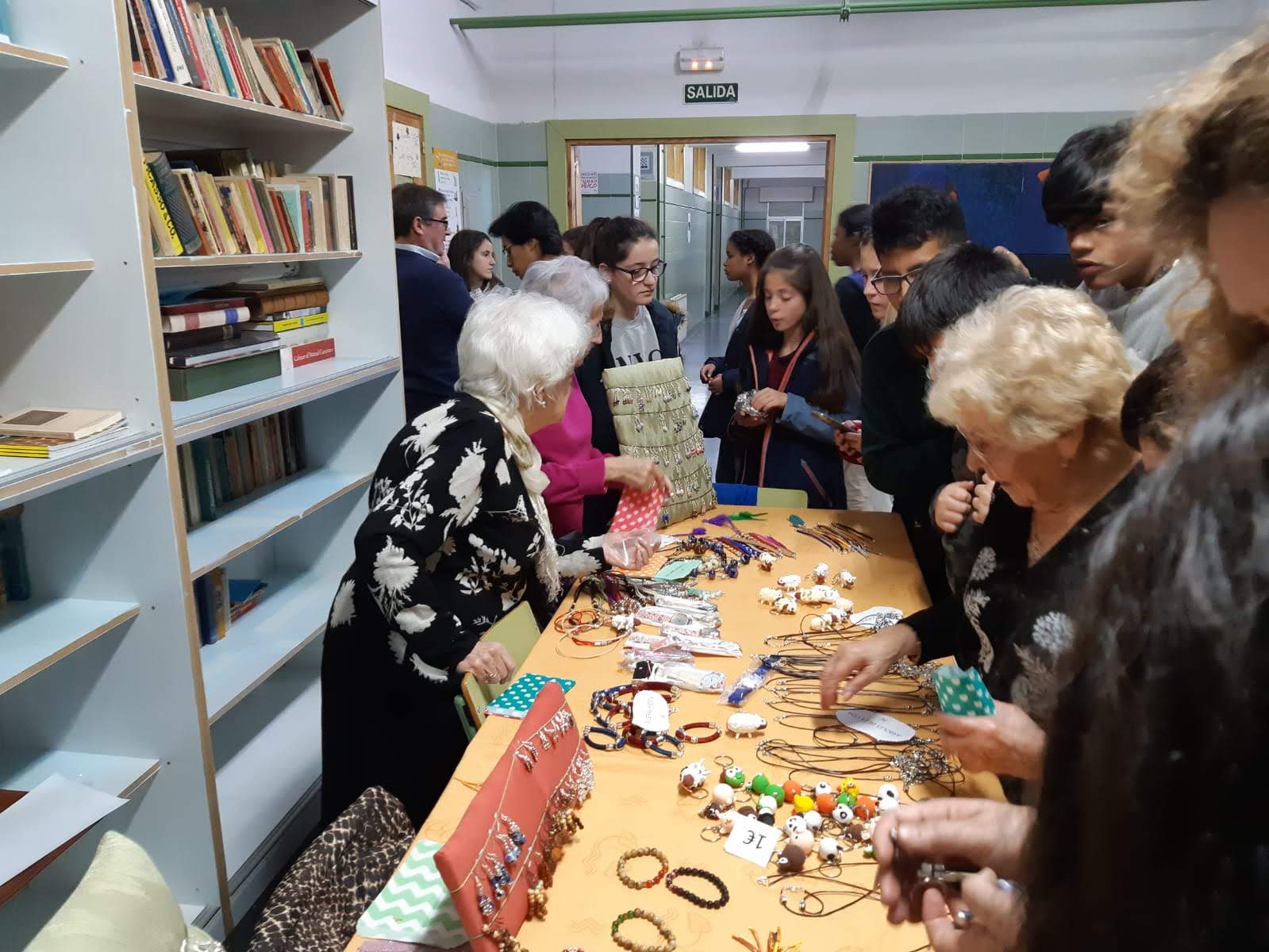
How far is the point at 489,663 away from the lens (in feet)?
5.92

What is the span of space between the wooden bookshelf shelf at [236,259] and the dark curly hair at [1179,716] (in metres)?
2.12

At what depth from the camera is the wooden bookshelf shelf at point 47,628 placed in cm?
174

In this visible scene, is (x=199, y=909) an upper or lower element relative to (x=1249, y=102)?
lower

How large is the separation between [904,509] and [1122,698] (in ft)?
7.49

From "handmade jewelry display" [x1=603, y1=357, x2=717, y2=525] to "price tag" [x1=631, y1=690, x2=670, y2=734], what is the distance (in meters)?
1.07

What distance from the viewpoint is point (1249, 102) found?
617 mm

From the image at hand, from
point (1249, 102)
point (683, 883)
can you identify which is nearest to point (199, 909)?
point (683, 883)

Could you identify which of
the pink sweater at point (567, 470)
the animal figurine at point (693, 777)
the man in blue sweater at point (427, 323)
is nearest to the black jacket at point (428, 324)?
the man in blue sweater at point (427, 323)

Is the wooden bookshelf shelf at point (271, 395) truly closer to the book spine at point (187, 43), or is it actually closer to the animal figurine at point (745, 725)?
the book spine at point (187, 43)

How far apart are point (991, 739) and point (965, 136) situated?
5.86m

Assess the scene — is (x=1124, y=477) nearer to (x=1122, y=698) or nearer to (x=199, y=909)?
(x=1122, y=698)

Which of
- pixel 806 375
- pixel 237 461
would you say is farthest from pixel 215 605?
pixel 806 375

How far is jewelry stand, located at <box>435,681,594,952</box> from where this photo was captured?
1.03m

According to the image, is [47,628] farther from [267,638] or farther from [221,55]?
[221,55]
